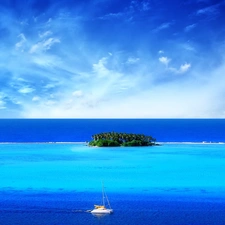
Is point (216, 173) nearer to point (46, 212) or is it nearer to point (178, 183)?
point (178, 183)

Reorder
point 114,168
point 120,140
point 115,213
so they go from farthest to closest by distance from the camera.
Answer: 1. point 120,140
2. point 114,168
3. point 115,213

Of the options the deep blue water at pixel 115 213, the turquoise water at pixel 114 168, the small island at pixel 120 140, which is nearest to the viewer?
the deep blue water at pixel 115 213

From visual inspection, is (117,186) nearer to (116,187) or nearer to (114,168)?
(116,187)

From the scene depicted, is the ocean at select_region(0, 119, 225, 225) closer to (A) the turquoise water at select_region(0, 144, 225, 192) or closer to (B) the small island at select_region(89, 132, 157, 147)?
(A) the turquoise water at select_region(0, 144, 225, 192)

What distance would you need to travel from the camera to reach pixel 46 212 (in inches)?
865

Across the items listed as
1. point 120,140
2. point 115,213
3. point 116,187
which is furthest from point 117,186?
point 120,140

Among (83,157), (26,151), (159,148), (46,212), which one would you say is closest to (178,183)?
(46,212)

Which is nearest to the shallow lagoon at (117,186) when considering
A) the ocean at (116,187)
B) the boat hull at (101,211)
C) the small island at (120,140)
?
the ocean at (116,187)

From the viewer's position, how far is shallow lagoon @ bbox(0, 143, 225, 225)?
21.3m

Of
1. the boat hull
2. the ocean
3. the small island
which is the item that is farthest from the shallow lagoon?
the small island

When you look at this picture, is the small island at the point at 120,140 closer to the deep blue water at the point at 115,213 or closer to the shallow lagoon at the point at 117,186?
the shallow lagoon at the point at 117,186

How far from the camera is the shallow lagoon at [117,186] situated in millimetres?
21344

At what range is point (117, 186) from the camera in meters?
28.9

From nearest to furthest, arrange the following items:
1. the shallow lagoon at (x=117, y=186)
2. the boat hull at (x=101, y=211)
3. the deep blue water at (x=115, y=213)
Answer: the deep blue water at (x=115, y=213)
the shallow lagoon at (x=117, y=186)
the boat hull at (x=101, y=211)
